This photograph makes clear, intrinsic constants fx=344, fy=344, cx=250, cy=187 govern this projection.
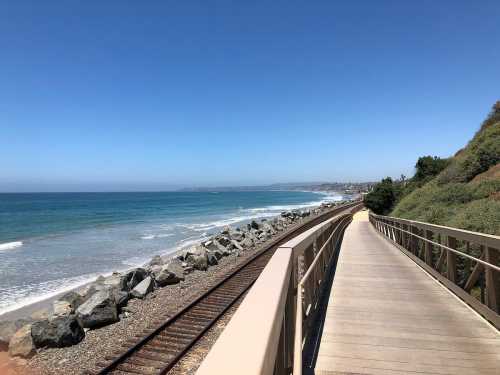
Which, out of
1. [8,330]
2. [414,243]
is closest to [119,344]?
[8,330]

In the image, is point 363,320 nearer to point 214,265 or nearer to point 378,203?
point 214,265

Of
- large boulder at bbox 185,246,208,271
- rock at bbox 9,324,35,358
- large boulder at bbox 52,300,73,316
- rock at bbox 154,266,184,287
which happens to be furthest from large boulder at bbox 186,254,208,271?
rock at bbox 9,324,35,358

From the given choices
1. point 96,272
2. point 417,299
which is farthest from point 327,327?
point 96,272

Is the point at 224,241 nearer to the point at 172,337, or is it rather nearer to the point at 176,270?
the point at 176,270

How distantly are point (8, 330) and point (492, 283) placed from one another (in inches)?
373

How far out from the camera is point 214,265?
14383 millimetres

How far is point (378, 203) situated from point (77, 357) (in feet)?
114

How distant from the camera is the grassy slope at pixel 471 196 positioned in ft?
24.5

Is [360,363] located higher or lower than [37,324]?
higher

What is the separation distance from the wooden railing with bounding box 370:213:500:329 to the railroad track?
15.0 feet

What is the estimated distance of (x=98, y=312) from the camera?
26.4 feet

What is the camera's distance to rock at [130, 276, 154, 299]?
10.0 meters

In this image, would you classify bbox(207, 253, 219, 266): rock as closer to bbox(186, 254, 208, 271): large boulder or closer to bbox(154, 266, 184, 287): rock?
bbox(186, 254, 208, 271): large boulder

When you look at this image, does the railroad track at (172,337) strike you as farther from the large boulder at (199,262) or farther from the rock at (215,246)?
the rock at (215,246)
